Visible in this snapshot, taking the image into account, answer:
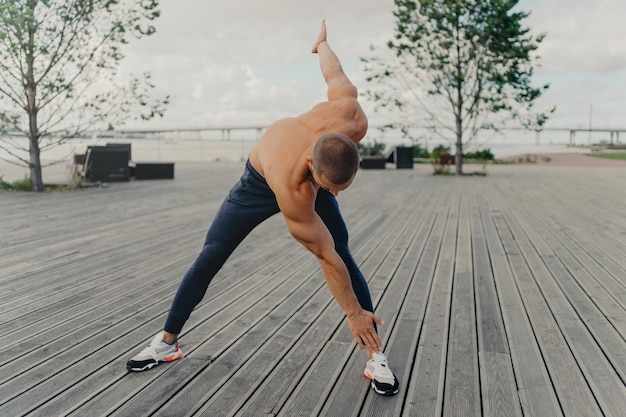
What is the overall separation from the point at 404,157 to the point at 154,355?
1596cm

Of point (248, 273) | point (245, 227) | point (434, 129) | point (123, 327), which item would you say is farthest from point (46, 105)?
point (434, 129)

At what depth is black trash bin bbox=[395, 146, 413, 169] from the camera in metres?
17.6

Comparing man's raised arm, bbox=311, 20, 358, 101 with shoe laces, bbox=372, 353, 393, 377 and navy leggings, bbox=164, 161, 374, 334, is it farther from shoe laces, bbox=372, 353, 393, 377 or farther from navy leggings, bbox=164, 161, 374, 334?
shoe laces, bbox=372, 353, 393, 377

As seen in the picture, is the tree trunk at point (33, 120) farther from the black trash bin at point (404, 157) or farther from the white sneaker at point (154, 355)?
the black trash bin at point (404, 157)

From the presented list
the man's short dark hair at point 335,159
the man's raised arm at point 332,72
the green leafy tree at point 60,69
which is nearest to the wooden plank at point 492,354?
the man's short dark hair at point 335,159

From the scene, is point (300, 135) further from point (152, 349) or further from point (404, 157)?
point (404, 157)

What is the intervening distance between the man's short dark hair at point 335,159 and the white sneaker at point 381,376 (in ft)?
2.98

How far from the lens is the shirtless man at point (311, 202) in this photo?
172cm

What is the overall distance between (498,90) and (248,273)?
12291 mm

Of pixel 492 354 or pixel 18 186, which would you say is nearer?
pixel 492 354

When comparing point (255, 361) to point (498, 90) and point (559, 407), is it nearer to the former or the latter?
point (559, 407)

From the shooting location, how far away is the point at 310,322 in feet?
9.59

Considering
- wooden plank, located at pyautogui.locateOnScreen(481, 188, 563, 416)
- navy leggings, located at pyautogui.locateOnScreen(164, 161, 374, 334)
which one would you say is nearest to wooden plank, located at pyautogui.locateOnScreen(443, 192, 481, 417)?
wooden plank, located at pyautogui.locateOnScreen(481, 188, 563, 416)

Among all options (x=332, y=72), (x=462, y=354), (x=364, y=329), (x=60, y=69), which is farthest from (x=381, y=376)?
(x=60, y=69)
